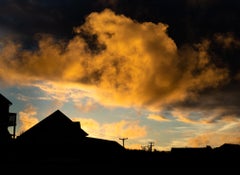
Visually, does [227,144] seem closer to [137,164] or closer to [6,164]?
[137,164]

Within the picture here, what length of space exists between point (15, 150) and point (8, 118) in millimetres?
13918

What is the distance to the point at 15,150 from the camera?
40.3 metres

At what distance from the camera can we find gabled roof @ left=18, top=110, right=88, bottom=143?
152 ft

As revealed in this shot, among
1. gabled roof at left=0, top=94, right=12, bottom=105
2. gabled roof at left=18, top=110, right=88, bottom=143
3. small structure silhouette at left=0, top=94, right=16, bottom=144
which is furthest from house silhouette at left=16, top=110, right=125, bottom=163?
gabled roof at left=0, top=94, right=12, bottom=105

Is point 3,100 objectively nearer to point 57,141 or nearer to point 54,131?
point 54,131

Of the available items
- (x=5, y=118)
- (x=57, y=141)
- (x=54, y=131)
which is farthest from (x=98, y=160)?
(x=5, y=118)

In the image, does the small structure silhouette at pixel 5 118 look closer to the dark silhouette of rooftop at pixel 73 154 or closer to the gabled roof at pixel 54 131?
the dark silhouette of rooftop at pixel 73 154

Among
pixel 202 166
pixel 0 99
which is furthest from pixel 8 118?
pixel 202 166

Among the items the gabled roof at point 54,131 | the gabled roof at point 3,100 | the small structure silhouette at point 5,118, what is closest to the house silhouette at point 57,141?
the gabled roof at point 54,131

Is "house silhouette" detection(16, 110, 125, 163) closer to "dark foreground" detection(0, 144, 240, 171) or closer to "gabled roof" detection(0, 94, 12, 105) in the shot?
"dark foreground" detection(0, 144, 240, 171)

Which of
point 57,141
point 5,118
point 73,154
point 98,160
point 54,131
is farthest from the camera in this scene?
point 5,118

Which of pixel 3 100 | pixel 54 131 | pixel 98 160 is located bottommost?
pixel 98 160

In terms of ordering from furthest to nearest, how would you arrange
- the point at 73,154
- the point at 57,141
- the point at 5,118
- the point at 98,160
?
the point at 5,118, the point at 57,141, the point at 73,154, the point at 98,160

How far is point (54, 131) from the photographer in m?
47.2
